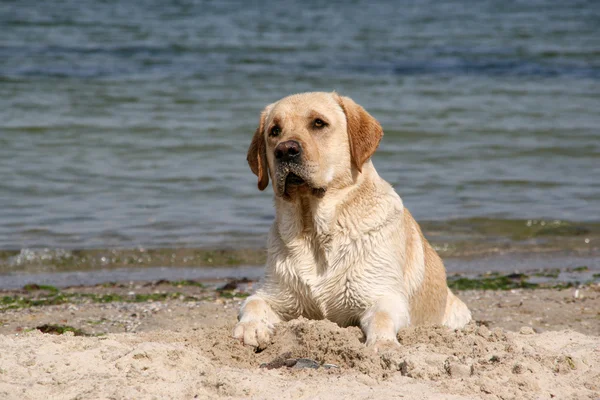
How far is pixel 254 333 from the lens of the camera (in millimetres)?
4941

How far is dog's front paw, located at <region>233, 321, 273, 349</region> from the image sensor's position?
491 cm

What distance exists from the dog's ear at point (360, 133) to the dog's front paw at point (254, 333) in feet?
3.69

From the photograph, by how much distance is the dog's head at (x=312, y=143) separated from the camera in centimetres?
505

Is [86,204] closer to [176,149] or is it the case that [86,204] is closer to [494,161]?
[176,149]

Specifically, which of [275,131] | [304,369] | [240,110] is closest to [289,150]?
[275,131]

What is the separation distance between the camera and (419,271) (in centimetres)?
562

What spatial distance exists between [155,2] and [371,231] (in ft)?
96.6

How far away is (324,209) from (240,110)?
1167 centimetres

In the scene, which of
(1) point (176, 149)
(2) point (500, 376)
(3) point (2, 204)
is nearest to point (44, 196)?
(3) point (2, 204)

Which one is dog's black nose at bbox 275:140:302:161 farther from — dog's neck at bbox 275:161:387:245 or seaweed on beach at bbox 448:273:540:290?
seaweed on beach at bbox 448:273:540:290

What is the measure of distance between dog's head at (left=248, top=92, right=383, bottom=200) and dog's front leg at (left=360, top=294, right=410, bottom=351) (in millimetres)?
759

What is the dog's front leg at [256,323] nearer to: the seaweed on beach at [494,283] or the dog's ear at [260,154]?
the dog's ear at [260,154]

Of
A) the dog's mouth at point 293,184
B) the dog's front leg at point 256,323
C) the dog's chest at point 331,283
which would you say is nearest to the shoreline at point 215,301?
the dog's front leg at point 256,323

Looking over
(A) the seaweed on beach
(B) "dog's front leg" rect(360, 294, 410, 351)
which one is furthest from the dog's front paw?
(A) the seaweed on beach
